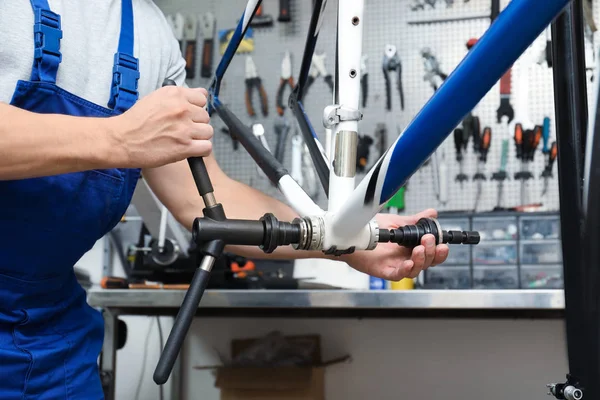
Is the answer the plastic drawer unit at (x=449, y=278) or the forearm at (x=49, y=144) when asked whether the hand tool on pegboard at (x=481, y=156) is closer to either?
the plastic drawer unit at (x=449, y=278)

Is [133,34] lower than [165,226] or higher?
higher

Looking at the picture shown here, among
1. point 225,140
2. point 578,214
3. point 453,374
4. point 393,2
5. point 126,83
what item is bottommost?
point 453,374

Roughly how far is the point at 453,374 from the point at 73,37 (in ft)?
5.08

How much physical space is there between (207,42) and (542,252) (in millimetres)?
1392

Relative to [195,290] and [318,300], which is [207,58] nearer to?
[318,300]

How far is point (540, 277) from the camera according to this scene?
1.67 m

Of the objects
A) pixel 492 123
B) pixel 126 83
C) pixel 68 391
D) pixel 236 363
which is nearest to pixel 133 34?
pixel 126 83

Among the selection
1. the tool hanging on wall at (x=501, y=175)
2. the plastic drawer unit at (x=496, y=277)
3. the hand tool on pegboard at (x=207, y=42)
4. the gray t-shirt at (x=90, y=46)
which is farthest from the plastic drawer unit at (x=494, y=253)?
the hand tool on pegboard at (x=207, y=42)

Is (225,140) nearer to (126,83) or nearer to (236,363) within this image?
(236,363)

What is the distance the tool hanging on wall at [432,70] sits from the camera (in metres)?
2.05

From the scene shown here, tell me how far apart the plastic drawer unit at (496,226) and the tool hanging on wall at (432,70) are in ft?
1.77

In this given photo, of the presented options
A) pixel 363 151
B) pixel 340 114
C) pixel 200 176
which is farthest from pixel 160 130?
pixel 363 151

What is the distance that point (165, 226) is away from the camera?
1.68 m

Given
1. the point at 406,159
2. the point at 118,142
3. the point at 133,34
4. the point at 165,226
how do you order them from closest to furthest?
the point at 406,159 < the point at 118,142 < the point at 133,34 < the point at 165,226
